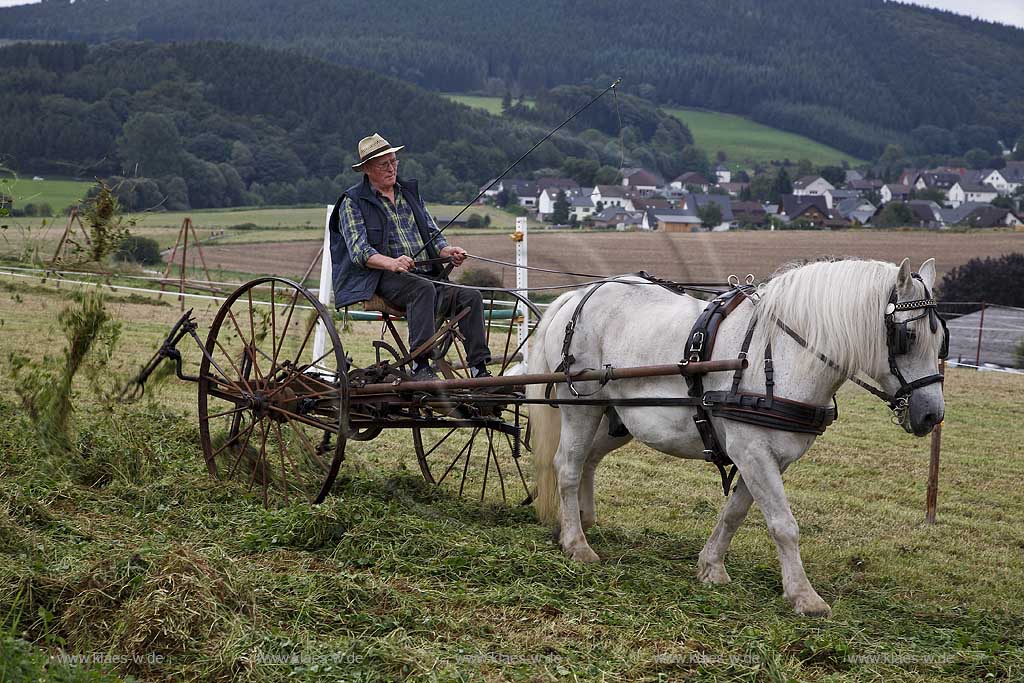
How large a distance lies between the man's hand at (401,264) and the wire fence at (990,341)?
12874 millimetres

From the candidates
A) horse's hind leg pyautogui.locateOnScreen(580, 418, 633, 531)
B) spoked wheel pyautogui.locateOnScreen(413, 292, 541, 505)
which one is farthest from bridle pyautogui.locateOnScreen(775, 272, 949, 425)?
spoked wheel pyautogui.locateOnScreen(413, 292, 541, 505)

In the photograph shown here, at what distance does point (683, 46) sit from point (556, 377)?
75.0 ft

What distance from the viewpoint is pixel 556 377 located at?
18.7ft

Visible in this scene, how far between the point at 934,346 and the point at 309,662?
3241mm

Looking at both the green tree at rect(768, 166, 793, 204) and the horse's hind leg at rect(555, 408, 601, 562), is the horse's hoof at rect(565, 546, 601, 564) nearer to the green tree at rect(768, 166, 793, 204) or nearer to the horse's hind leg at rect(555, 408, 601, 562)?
the horse's hind leg at rect(555, 408, 601, 562)

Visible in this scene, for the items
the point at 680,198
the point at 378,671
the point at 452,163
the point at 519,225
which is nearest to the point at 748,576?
the point at 378,671

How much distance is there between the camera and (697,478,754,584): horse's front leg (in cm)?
547

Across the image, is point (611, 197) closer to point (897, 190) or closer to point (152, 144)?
point (152, 144)

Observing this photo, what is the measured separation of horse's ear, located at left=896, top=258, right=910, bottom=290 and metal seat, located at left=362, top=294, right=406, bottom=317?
323 centimetres

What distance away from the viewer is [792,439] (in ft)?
16.3

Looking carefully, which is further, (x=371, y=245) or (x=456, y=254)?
(x=371, y=245)

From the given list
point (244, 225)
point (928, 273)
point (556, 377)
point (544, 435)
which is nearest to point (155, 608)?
point (556, 377)

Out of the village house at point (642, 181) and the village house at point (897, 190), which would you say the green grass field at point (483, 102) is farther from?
the village house at point (897, 190)

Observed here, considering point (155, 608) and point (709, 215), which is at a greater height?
point (709, 215)
